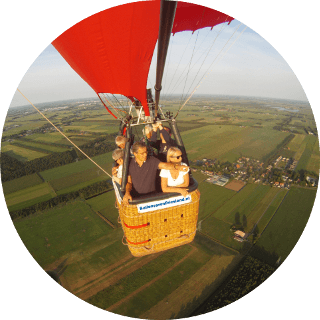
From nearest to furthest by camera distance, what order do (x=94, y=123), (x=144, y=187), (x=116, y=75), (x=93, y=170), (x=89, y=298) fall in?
(x=144, y=187)
(x=116, y=75)
(x=89, y=298)
(x=93, y=170)
(x=94, y=123)

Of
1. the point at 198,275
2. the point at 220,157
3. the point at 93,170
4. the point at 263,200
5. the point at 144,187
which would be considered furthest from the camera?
the point at 220,157

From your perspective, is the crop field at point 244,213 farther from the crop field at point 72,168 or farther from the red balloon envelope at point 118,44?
the crop field at point 72,168

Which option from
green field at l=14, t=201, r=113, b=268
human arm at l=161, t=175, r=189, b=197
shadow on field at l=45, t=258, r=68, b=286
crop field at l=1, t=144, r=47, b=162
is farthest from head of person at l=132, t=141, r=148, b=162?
crop field at l=1, t=144, r=47, b=162

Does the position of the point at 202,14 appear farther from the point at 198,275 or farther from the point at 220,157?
the point at 220,157

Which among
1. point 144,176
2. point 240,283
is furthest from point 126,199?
point 240,283

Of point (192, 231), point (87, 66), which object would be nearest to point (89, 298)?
point (192, 231)
